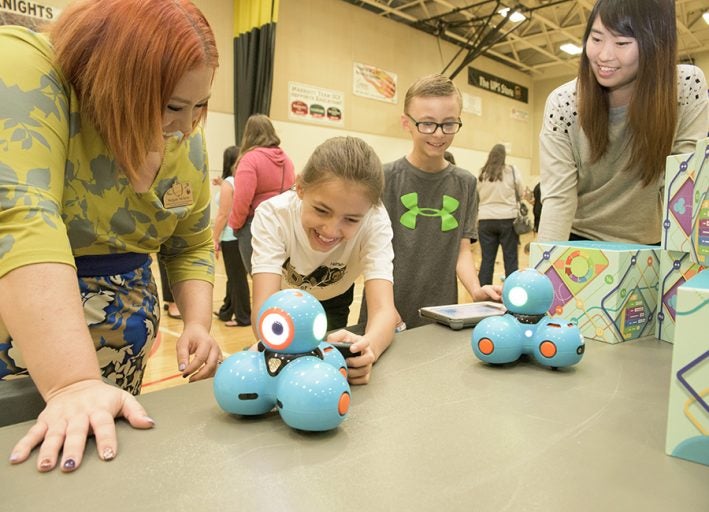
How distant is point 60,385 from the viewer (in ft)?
1.75

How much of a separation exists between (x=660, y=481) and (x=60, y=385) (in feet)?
1.87

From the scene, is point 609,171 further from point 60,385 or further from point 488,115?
point 488,115

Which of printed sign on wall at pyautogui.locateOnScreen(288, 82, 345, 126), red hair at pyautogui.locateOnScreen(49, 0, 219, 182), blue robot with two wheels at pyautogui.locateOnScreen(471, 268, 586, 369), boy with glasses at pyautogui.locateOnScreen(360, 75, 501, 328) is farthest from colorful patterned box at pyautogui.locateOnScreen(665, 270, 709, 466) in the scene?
printed sign on wall at pyautogui.locateOnScreen(288, 82, 345, 126)

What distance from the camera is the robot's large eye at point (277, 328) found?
560 mm

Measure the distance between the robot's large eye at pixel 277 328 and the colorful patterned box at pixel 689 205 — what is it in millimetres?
612

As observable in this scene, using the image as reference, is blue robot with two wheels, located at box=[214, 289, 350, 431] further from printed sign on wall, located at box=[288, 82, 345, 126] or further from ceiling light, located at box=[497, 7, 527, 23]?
ceiling light, located at box=[497, 7, 527, 23]

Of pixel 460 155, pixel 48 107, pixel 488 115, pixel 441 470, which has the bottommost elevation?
pixel 441 470

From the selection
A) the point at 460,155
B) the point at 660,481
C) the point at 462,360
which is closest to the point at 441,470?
the point at 660,481

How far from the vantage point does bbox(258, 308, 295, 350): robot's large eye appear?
1.84 ft

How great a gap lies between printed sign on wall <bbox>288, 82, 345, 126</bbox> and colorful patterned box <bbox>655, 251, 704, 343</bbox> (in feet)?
18.1

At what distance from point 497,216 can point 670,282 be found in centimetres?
283

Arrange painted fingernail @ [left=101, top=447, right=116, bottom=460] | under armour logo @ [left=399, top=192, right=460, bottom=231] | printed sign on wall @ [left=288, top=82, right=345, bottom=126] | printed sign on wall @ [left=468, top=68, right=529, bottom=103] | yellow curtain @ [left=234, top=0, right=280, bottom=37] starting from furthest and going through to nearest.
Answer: printed sign on wall @ [left=468, top=68, right=529, bottom=103]
printed sign on wall @ [left=288, top=82, right=345, bottom=126]
yellow curtain @ [left=234, top=0, right=280, bottom=37]
under armour logo @ [left=399, top=192, right=460, bottom=231]
painted fingernail @ [left=101, top=447, right=116, bottom=460]

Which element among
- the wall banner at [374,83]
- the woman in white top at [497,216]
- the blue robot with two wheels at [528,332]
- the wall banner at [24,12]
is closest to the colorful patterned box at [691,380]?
the blue robot with two wheels at [528,332]

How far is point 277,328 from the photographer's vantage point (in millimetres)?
565
